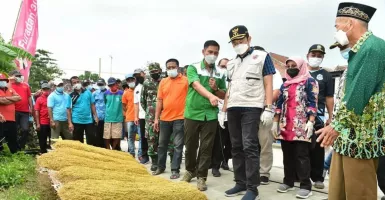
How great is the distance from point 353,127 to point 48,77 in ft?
123

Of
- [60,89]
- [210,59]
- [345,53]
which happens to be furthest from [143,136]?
[345,53]

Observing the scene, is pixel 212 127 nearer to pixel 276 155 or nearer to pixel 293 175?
pixel 293 175

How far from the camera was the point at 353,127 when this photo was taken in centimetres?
231

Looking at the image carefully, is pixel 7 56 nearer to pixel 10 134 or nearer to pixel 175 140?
pixel 10 134

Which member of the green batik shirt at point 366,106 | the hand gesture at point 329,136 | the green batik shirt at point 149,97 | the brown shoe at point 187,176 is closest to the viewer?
the green batik shirt at point 366,106

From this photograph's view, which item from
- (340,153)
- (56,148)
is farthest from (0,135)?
(340,153)

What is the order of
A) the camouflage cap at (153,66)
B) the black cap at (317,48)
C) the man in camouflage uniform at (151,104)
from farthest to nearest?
the camouflage cap at (153,66) < the man in camouflage uniform at (151,104) < the black cap at (317,48)

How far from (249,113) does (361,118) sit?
1594mm

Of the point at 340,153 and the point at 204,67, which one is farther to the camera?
the point at 204,67

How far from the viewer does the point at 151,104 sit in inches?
253

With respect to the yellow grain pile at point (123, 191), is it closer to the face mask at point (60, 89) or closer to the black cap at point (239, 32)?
the black cap at point (239, 32)

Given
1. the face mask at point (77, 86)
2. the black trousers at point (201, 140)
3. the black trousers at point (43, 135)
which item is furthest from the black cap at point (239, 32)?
the black trousers at point (43, 135)

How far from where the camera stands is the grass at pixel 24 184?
149 inches

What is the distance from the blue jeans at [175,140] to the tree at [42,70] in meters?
30.1
